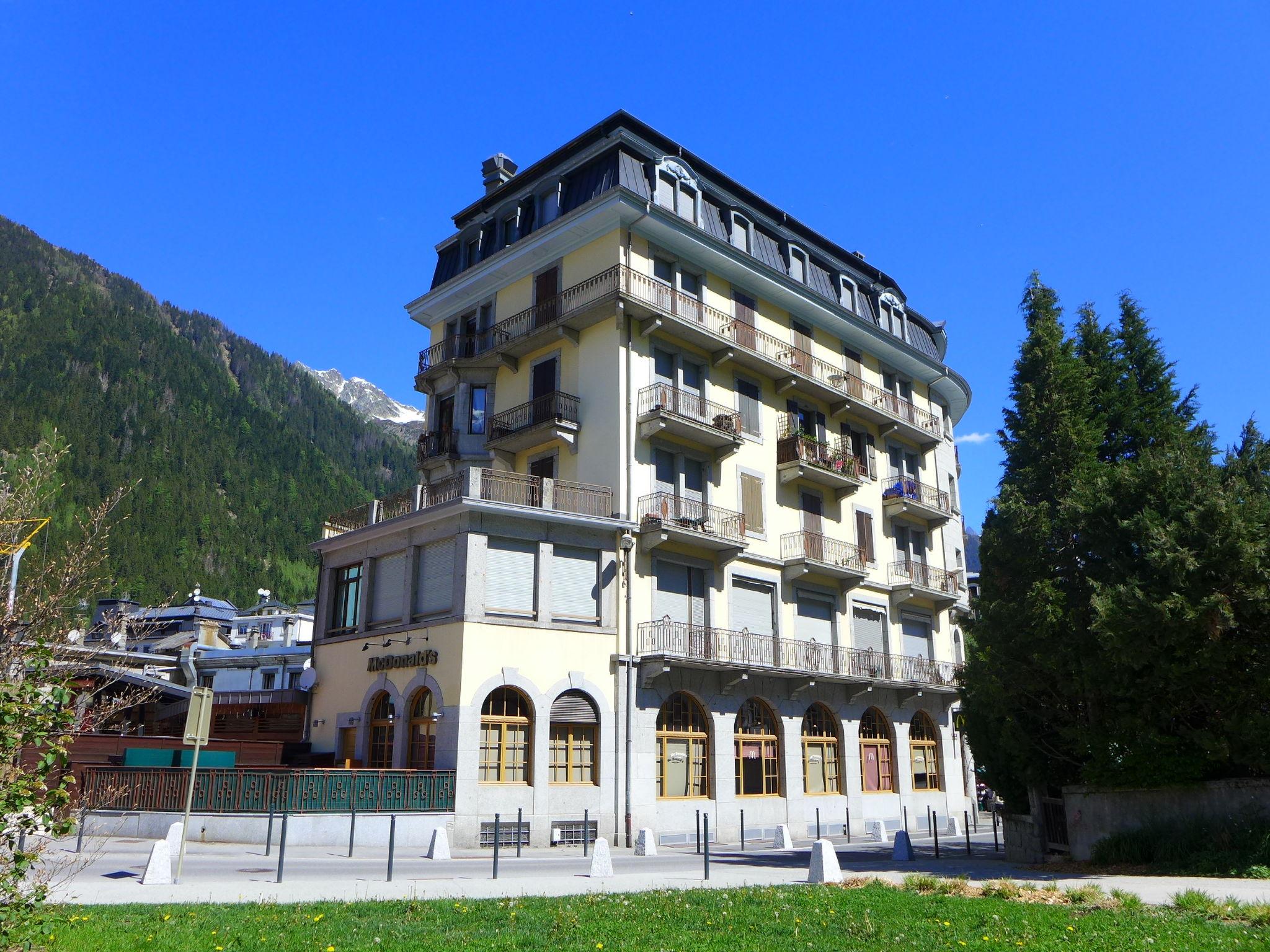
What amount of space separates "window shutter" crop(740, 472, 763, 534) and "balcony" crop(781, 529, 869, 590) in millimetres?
1350

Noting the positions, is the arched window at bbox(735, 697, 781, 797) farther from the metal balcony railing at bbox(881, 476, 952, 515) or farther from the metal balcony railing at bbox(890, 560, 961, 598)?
the metal balcony railing at bbox(881, 476, 952, 515)

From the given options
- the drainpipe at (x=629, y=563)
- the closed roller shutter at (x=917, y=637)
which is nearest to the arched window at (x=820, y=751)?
the closed roller shutter at (x=917, y=637)

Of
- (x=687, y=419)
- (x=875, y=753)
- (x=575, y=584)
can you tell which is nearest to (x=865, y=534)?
(x=875, y=753)

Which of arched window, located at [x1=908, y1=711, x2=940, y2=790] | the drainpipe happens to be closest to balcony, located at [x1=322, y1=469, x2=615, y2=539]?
the drainpipe

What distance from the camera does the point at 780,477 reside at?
3391 cm

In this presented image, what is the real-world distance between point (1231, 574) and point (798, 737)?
16625 mm

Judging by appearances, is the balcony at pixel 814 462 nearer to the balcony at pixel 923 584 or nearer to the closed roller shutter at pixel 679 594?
the balcony at pixel 923 584

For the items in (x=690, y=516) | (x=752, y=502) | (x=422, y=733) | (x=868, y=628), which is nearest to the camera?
(x=422, y=733)

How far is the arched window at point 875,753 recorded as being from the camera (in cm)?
3416

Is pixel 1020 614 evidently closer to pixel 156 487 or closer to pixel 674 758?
pixel 674 758

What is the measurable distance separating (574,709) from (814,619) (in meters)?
11.2

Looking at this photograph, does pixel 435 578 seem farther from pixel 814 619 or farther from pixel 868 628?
pixel 868 628

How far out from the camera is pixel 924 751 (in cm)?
3741

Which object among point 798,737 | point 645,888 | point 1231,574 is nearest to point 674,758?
point 798,737
